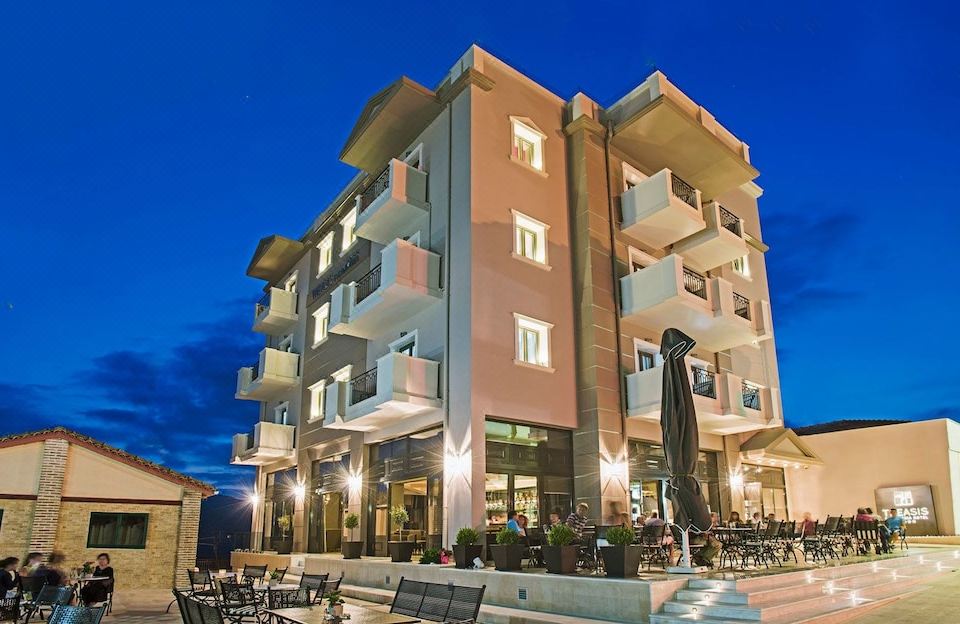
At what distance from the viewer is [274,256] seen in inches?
1201

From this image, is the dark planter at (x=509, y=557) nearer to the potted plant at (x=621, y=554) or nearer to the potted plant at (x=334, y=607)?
the potted plant at (x=621, y=554)

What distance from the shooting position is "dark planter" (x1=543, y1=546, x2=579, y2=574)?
12.3 metres

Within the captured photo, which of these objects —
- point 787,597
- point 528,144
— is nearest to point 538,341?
point 528,144

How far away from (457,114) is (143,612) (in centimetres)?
1351

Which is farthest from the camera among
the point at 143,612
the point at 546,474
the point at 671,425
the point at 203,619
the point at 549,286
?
the point at 549,286

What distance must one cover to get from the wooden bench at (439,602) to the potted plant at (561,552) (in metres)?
3.75

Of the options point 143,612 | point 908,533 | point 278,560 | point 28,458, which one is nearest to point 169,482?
point 28,458

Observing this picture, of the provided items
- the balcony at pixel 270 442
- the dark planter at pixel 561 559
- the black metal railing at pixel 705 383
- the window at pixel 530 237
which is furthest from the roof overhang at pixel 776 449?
the balcony at pixel 270 442

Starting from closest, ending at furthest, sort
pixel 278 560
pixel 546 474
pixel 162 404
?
pixel 546 474, pixel 278 560, pixel 162 404

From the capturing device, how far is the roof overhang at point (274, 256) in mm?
29625

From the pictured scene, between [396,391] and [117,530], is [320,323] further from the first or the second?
[396,391]

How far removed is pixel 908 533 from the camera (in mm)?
24953

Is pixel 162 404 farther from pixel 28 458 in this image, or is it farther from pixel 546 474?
pixel 546 474

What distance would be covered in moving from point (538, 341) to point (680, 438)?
236 inches
